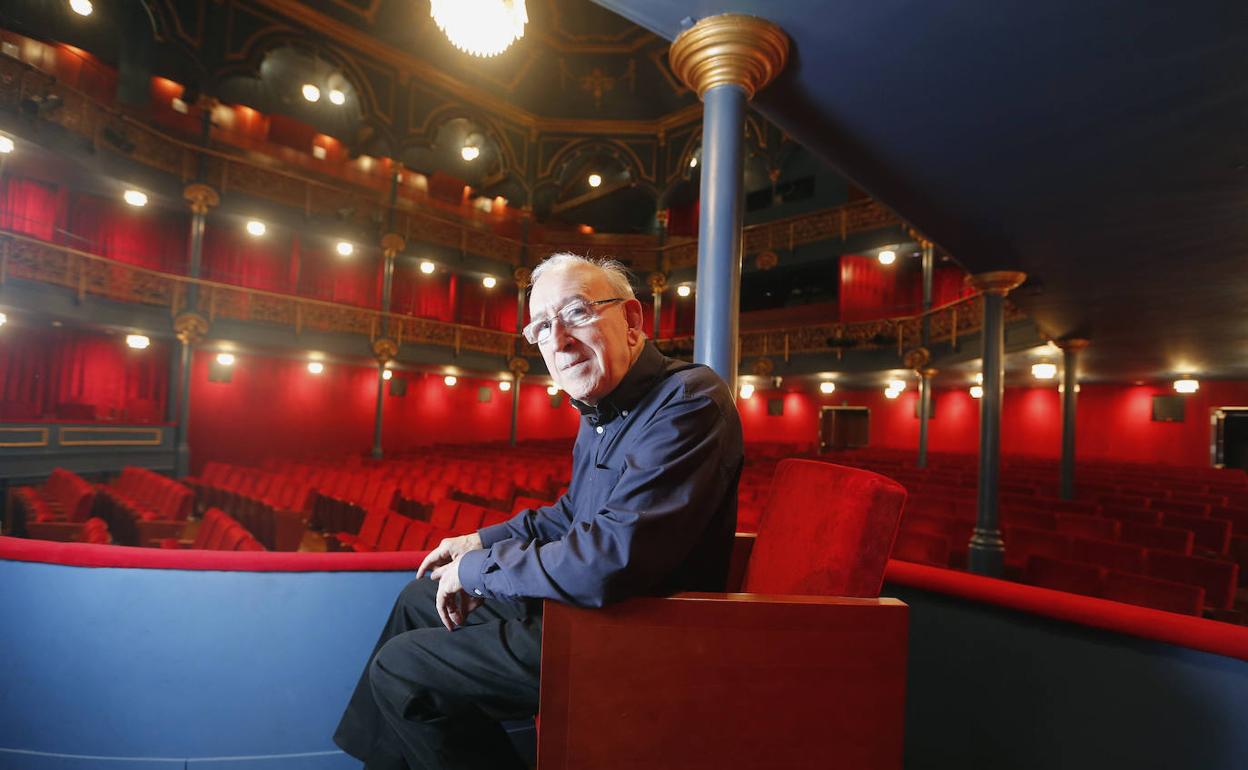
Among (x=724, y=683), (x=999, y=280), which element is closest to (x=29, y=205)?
(x=724, y=683)

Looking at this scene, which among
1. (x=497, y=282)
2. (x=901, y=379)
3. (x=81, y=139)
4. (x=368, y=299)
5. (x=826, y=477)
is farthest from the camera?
(x=497, y=282)

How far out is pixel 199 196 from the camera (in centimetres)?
1114

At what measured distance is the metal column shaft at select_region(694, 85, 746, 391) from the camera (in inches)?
82.3

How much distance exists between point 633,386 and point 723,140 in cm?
124

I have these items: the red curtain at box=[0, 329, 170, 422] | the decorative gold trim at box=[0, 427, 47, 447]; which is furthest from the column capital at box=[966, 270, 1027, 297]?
the red curtain at box=[0, 329, 170, 422]

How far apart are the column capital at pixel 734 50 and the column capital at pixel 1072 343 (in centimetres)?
775

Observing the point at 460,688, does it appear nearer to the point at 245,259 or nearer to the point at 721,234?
the point at 721,234

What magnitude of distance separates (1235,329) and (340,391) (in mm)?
15635

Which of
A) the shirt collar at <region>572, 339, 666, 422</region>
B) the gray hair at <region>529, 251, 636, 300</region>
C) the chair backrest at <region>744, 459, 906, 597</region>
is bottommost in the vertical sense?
the chair backrest at <region>744, 459, 906, 597</region>

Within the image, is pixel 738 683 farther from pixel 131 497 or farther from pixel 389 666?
pixel 131 497

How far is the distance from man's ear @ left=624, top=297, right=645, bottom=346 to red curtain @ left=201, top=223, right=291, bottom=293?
14801mm

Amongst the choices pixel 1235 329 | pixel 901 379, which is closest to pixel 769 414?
pixel 901 379

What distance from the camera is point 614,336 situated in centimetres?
137

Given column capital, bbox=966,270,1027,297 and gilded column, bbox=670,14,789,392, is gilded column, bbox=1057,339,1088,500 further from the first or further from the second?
gilded column, bbox=670,14,789,392
